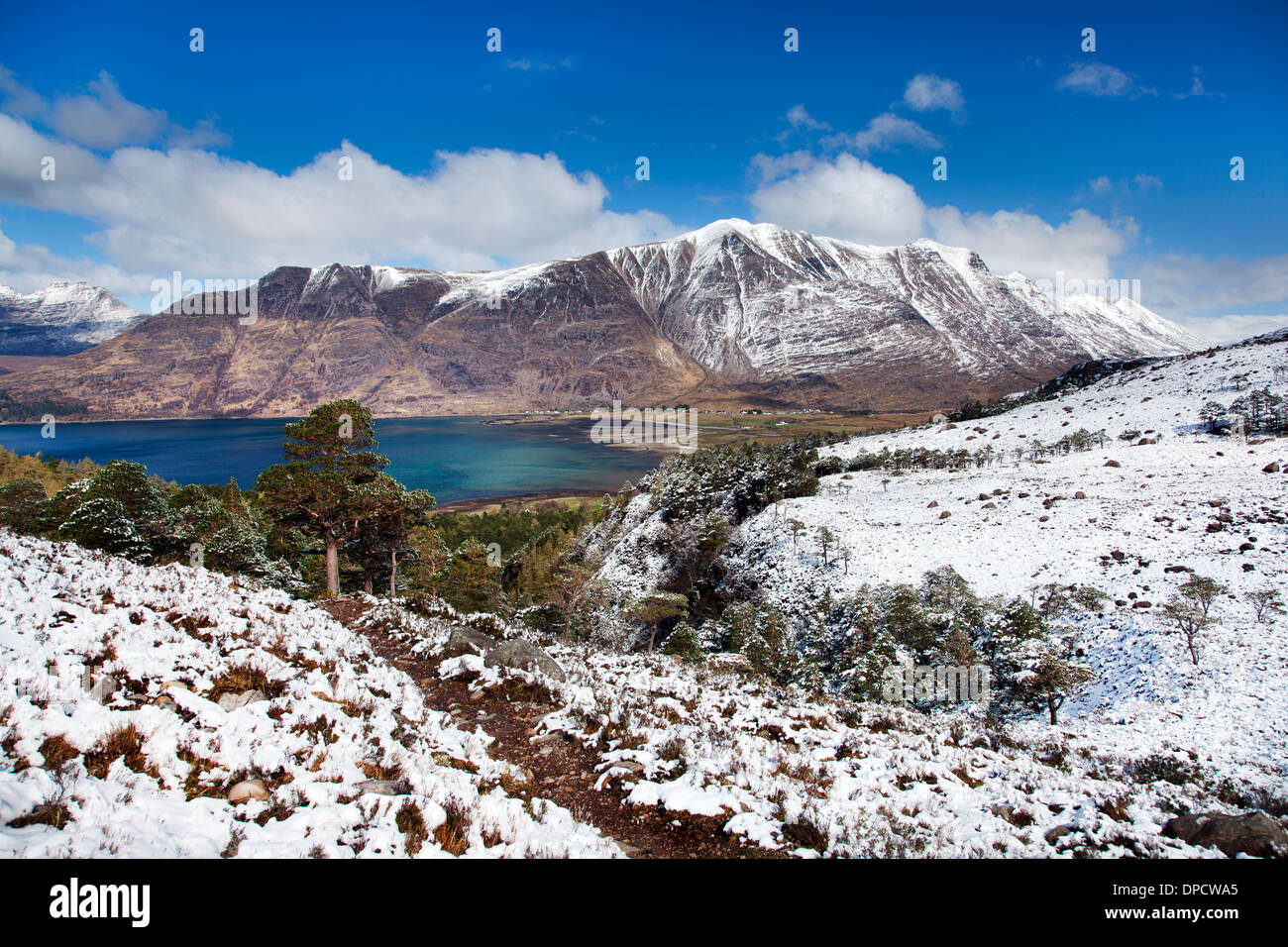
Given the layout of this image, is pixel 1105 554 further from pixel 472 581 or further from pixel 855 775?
pixel 472 581

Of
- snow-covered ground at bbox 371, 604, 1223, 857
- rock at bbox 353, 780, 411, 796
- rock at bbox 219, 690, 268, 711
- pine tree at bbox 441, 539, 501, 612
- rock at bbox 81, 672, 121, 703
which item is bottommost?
pine tree at bbox 441, 539, 501, 612

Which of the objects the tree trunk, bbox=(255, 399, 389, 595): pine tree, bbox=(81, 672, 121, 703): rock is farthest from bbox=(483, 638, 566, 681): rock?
the tree trunk

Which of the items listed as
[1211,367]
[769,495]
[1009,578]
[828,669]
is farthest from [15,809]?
[1211,367]

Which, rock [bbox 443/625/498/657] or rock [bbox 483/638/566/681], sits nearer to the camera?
rock [bbox 483/638/566/681]

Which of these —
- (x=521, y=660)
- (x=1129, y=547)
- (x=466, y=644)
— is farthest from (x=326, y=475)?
(x=1129, y=547)

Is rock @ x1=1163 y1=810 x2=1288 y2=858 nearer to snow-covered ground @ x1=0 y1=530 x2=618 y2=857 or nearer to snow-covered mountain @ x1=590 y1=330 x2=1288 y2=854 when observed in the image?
snow-covered mountain @ x1=590 y1=330 x2=1288 y2=854
